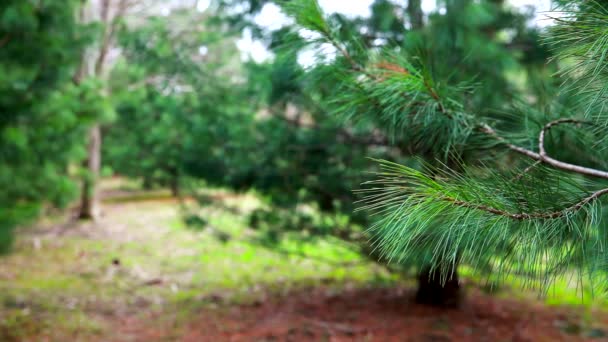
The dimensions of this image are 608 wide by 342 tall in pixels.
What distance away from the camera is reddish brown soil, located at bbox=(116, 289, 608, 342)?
4.07m

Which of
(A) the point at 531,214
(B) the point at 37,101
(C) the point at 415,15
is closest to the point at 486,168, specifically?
(A) the point at 531,214

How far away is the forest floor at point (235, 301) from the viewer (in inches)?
167

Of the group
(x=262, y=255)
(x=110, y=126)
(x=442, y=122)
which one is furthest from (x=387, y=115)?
(x=110, y=126)

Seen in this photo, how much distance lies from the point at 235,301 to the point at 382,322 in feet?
5.88

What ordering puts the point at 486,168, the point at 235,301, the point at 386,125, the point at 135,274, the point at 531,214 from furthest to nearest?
1. the point at 135,274
2. the point at 235,301
3. the point at 386,125
4. the point at 486,168
5. the point at 531,214

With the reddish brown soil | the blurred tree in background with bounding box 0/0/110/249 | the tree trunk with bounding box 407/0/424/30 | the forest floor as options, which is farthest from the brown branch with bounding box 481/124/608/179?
the blurred tree in background with bounding box 0/0/110/249

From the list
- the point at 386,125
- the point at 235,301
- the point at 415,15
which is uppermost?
the point at 415,15

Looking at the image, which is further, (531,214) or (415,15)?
(415,15)

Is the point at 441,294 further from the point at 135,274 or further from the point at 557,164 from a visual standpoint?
the point at 135,274

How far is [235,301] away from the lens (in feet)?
→ 18.0

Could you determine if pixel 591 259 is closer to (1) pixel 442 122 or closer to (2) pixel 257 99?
(1) pixel 442 122

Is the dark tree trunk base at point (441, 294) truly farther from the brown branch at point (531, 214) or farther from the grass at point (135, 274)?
the brown branch at point (531, 214)

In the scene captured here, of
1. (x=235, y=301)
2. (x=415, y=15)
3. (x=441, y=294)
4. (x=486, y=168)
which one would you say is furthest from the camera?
(x=235, y=301)

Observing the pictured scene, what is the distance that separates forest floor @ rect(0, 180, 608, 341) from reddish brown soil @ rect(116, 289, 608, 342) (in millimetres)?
10
